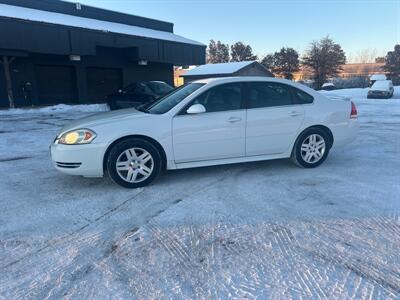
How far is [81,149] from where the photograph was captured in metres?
4.25

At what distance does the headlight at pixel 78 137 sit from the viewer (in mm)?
4285

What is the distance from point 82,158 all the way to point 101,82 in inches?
713

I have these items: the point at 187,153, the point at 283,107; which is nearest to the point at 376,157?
the point at 283,107

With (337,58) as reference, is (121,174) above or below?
below

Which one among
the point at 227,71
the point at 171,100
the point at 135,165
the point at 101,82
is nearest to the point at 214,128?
the point at 171,100

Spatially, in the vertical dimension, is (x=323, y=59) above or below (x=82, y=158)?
above

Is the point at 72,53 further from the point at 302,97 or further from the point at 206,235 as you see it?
the point at 206,235

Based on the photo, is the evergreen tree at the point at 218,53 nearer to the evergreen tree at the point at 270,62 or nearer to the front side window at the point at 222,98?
the evergreen tree at the point at 270,62

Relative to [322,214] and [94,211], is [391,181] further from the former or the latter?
[94,211]

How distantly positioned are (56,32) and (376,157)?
15.3 metres

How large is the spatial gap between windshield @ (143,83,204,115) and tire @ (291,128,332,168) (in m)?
1.82

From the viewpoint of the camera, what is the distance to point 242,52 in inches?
2525

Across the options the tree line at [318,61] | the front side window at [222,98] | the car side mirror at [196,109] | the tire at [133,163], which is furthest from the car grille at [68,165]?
the tree line at [318,61]

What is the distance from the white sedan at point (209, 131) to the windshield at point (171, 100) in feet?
0.07
